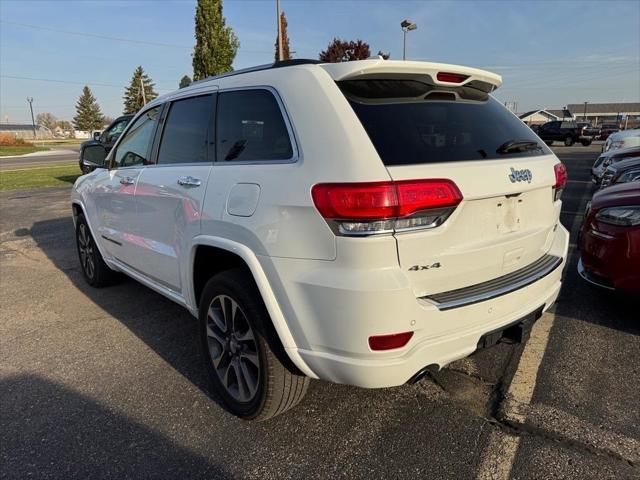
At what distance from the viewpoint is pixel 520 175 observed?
2.45 metres

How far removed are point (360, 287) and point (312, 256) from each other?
0.26 m

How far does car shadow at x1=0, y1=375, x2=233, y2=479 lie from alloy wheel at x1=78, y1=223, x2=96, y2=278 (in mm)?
2191

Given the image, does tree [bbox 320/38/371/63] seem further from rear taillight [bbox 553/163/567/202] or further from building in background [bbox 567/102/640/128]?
building in background [bbox 567/102/640/128]

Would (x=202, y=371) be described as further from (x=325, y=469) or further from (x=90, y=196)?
(x=90, y=196)

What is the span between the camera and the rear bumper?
2014mm

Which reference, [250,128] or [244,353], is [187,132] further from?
[244,353]

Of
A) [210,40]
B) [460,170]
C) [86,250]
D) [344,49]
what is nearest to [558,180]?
[460,170]

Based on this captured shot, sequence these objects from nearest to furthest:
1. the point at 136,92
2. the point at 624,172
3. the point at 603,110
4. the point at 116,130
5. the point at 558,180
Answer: the point at 558,180 → the point at 624,172 → the point at 116,130 → the point at 136,92 → the point at 603,110

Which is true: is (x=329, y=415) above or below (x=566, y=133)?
below

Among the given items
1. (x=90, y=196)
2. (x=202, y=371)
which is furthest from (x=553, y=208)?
(x=90, y=196)

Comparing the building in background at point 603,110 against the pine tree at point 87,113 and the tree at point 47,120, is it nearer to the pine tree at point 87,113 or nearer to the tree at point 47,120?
the pine tree at point 87,113

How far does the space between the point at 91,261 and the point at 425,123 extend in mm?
4055

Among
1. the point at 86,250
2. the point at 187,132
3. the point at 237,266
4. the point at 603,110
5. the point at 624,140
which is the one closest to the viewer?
the point at 237,266

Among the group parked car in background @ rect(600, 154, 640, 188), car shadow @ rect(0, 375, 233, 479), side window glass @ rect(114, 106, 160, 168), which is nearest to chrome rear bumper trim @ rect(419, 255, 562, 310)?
car shadow @ rect(0, 375, 233, 479)
